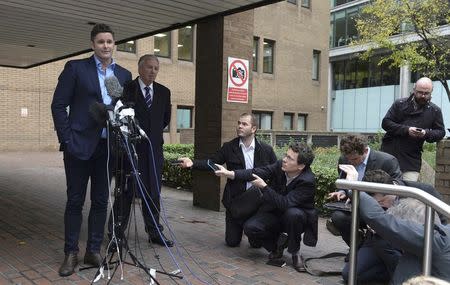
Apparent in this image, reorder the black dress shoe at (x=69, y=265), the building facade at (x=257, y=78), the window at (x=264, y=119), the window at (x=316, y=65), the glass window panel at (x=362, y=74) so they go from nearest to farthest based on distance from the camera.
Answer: the black dress shoe at (x=69, y=265) → the building facade at (x=257, y=78) → the window at (x=264, y=119) → the window at (x=316, y=65) → the glass window panel at (x=362, y=74)

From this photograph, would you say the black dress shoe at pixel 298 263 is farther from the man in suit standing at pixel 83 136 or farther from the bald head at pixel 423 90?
the bald head at pixel 423 90

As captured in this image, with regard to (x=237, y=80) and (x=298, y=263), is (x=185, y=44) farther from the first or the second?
(x=298, y=263)

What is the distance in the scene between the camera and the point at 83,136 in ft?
12.9

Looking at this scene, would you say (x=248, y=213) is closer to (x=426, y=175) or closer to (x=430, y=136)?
(x=430, y=136)

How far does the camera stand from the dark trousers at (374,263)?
3.85 m

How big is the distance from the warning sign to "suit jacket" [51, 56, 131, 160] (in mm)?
3323

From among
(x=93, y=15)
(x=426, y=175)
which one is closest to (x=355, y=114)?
(x=426, y=175)

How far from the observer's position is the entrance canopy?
6.12 metres

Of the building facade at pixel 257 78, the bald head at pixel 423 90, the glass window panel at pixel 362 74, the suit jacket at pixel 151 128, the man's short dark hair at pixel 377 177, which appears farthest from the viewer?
the glass window panel at pixel 362 74

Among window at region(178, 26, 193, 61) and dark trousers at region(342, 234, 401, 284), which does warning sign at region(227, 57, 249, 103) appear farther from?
window at region(178, 26, 193, 61)

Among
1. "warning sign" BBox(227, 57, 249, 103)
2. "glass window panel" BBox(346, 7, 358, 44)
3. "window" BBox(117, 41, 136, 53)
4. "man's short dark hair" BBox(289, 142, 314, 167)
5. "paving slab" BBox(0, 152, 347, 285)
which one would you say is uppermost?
"glass window panel" BBox(346, 7, 358, 44)

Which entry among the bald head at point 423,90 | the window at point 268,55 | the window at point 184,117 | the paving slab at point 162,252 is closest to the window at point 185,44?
the window at point 184,117

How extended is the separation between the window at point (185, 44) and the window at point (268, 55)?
16.8 feet

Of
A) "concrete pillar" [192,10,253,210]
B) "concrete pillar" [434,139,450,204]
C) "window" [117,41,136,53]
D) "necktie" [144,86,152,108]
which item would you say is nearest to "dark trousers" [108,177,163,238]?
"necktie" [144,86,152,108]
